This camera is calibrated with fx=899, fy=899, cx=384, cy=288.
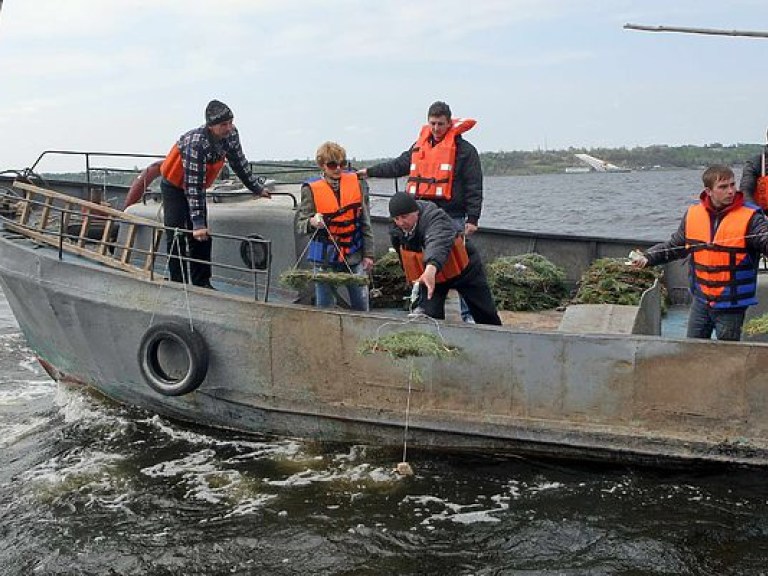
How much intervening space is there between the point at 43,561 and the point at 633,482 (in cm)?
391

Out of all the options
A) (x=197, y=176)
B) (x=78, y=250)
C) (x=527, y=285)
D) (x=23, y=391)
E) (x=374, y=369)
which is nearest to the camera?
(x=374, y=369)

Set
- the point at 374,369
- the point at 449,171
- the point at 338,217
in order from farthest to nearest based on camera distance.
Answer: the point at 449,171
the point at 338,217
the point at 374,369

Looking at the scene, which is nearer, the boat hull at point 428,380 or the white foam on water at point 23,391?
the boat hull at point 428,380

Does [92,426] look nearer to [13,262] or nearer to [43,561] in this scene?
[13,262]

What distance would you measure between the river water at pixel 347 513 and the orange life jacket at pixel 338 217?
1.56m

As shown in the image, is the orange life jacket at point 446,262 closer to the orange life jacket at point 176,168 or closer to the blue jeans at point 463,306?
the blue jeans at point 463,306

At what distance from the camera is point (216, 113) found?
7293 millimetres

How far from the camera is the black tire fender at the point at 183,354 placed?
7.03 meters

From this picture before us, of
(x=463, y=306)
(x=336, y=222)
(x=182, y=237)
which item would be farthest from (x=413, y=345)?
(x=182, y=237)

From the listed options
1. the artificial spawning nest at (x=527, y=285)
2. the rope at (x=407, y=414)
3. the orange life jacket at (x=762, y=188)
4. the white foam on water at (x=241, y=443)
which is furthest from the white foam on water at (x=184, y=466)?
the orange life jacket at (x=762, y=188)

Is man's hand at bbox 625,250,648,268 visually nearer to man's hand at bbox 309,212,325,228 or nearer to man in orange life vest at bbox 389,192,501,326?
man in orange life vest at bbox 389,192,501,326

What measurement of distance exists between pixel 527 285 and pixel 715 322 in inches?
128

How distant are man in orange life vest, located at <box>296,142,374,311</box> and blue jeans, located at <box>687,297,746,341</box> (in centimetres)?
258

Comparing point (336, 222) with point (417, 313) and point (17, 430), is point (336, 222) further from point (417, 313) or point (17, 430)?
point (17, 430)
